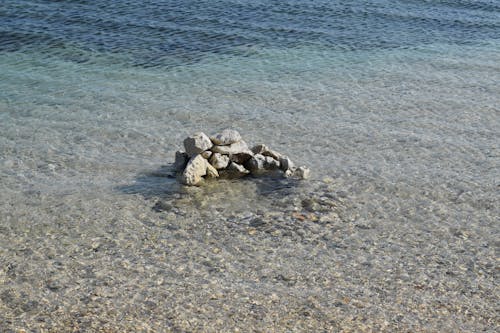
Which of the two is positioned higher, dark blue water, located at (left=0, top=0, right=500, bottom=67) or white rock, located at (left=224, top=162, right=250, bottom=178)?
white rock, located at (left=224, top=162, right=250, bottom=178)

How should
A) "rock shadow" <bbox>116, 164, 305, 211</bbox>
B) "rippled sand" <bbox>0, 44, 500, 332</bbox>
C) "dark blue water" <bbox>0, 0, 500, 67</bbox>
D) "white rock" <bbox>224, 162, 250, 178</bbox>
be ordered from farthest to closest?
"dark blue water" <bbox>0, 0, 500, 67</bbox> < "white rock" <bbox>224, 162, 250, 178</bbox> < "rock shadow" <bbox>116, 164, 305, 211</bbox> < "rippled sand" <bbox>0, 44, 500, 332</bbox>

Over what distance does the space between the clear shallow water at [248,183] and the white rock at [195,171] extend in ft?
0.58

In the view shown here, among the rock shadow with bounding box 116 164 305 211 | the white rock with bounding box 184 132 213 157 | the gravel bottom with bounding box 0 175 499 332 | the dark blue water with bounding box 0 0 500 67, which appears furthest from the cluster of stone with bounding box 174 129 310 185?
the dark blue water with bounding box 0 0 500 67

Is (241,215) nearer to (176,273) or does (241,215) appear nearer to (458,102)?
(176,273)

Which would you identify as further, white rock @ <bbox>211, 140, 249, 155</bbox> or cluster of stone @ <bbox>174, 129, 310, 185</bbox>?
white rock @ <bbox>211, 140, 249, 155</bbox>

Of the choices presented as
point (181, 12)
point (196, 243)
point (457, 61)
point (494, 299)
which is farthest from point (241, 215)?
point (181, 12)

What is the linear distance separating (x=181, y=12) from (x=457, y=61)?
8185 millimetres

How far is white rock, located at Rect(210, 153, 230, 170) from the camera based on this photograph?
9961 mm

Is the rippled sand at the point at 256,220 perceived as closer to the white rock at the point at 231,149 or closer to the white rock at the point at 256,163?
the white rock at the point at 256,163

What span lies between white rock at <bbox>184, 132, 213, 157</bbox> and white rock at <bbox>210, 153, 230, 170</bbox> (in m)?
0.17

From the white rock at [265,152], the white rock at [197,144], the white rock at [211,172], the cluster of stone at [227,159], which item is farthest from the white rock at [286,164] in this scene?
the white rock at [197,144]

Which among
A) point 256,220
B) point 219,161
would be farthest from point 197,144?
point 256,220

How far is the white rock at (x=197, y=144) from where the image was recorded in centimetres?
991

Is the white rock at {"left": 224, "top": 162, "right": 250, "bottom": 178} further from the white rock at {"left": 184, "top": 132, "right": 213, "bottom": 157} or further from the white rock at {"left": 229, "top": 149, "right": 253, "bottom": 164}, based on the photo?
the white rock at {"left": 184, "top": 132, "right": 213, "bottom": 157}
